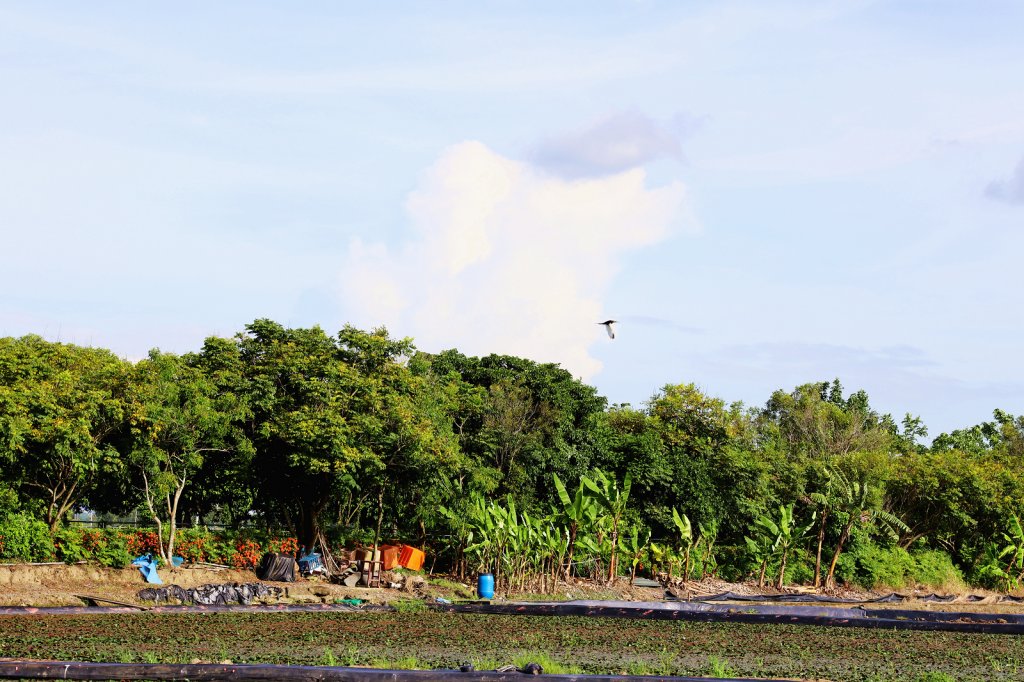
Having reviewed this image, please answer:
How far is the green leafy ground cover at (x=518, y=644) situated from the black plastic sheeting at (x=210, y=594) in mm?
2533

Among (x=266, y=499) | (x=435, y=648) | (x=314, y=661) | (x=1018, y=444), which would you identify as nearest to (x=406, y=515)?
(x=266, y=499)

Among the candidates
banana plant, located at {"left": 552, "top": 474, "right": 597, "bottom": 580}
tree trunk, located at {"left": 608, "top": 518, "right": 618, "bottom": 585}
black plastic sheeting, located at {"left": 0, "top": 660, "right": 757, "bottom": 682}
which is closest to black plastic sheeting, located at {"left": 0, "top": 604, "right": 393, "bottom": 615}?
banana plant, located at {"left": 552, "top": 474, "right": 597, "bottom": 580}

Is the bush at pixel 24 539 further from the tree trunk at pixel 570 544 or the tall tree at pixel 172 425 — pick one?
the tree trunk at pixel 570 544

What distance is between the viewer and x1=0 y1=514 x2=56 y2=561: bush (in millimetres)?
22219

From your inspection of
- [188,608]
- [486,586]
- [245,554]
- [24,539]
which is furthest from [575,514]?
[24,539]

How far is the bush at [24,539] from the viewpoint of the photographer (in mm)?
22219

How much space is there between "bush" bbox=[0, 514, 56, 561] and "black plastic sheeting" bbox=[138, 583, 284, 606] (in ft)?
7.86

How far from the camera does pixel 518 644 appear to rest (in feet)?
52.4

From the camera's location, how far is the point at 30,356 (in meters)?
27.0

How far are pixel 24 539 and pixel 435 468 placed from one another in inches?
373

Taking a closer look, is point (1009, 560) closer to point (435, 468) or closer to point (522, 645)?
point (435, 468)

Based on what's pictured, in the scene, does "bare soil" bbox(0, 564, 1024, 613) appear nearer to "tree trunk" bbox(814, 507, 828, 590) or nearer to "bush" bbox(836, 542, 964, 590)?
"tree trunk" bbox(814, 507, 828, 590)

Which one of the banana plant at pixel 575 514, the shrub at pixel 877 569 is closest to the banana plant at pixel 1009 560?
the shrub at pixel 877 569

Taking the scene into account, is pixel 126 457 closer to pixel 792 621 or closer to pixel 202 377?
pixel 202 377
